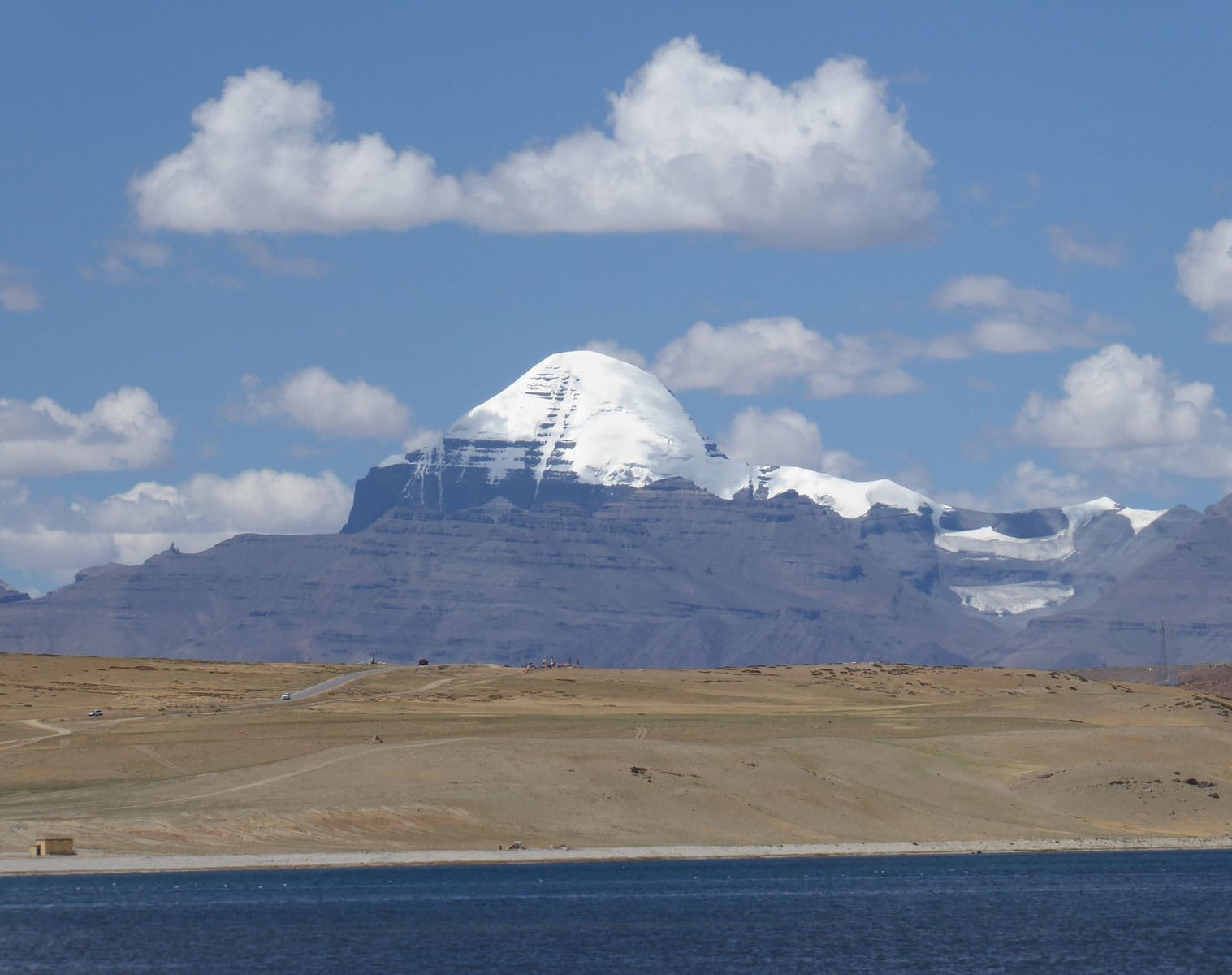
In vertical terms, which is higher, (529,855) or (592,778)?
(592,778)

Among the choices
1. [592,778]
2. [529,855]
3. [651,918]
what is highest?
[592,778]

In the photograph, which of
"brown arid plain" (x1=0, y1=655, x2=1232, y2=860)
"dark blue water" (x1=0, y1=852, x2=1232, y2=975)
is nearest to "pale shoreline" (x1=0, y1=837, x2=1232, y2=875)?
"dark blue water" (x1=0, y1=852, x2=1232, y2=975)

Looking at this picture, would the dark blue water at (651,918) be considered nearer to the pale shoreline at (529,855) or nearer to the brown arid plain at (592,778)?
the pale shoreline at (529,855)

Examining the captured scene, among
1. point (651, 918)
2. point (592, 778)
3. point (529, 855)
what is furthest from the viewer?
point (592, 778)

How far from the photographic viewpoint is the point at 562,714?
513ft

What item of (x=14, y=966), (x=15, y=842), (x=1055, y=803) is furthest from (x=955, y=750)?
(x=14, y=966)

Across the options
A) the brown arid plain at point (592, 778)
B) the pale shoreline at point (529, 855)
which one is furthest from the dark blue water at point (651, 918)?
the brown arid plain at point (592, 778)

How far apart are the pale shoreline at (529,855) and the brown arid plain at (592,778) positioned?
1353 millimetres

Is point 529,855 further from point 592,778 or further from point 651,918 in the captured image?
point 651,918

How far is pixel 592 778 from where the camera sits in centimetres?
10975

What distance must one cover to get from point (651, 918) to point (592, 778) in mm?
29216

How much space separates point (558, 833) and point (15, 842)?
26.1 metres

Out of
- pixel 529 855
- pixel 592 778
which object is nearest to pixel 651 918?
pixel 529 855

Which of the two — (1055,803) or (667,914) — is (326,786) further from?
(1055,803)
